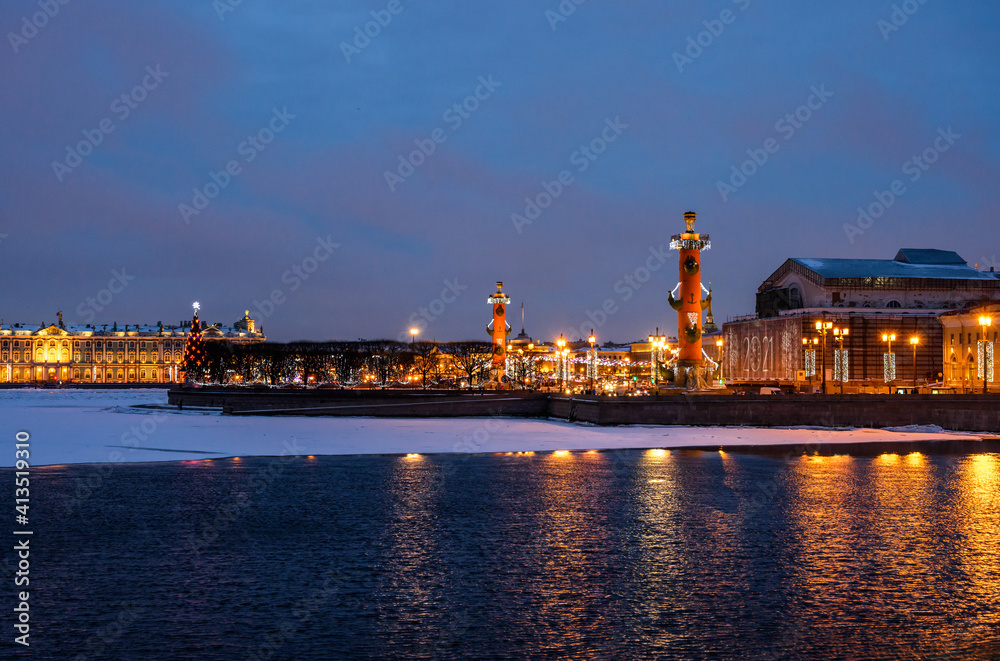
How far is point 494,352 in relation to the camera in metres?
98.5

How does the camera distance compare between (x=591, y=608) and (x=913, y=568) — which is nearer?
(x=591, y=608)

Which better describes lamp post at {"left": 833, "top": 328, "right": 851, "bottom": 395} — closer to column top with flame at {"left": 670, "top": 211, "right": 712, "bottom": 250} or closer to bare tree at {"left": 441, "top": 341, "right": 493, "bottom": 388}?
column top with flame at {"left": 670, "top": 211, "right": 712, "bottom": 250}

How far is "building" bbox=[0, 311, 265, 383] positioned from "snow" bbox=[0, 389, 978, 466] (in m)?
137

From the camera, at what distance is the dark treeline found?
104688 mm

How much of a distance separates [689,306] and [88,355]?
153 meters

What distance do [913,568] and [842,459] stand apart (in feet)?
62.5

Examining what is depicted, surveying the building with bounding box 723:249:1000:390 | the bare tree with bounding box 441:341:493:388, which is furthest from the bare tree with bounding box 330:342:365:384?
the building with bounding box 723:249:1000:390

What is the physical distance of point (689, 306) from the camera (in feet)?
206

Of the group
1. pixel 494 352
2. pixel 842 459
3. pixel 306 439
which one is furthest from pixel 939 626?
pixel 494 352

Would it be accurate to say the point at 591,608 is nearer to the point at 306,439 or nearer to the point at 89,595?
the point at 89,595

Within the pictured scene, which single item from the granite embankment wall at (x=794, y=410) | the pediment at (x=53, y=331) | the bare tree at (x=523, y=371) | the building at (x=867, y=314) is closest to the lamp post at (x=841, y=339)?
the building at (x=867, y=314)

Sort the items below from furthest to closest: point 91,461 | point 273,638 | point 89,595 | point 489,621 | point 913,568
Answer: point 91,461 < point 913,568 < point 89,595 < point 489,621 < point 273,638

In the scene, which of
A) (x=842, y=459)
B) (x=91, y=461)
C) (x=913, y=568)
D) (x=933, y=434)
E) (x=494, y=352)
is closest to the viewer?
(x=913, y=568)

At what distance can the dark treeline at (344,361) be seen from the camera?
10469cm
